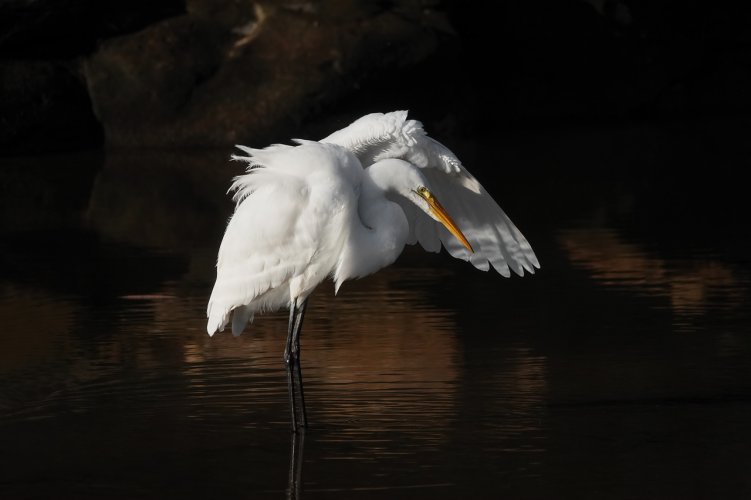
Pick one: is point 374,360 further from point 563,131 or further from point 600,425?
point 563,131

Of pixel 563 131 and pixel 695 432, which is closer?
pixel 695 432

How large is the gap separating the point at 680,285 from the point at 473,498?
373 cm

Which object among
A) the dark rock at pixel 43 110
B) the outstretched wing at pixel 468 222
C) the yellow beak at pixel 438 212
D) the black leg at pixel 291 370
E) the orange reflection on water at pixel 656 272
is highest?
the yellow beak at pixel 438 212

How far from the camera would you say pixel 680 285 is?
26.4ft

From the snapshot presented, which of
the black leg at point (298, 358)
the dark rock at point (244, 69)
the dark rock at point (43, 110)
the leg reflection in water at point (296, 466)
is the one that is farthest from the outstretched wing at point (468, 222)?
the dark rock at point (43, 110)

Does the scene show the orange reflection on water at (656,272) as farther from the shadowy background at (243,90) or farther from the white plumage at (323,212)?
the shadowy background at (243,90)

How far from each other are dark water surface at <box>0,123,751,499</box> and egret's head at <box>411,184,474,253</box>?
650 millimetres

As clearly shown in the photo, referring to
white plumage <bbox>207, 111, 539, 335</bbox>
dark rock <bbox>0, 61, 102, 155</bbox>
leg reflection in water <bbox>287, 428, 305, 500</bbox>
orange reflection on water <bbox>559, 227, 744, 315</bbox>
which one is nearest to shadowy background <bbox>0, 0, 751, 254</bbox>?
dark rock <bbox>0, 61, 102, 155</bbox>

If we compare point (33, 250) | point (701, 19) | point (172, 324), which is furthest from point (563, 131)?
point (172, 324)

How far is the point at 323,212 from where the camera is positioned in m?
5.41

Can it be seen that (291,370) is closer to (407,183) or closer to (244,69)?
(407,183)

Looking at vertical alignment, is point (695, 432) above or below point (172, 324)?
above

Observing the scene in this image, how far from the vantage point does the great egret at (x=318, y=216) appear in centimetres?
543

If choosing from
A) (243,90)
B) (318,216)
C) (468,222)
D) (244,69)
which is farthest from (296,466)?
(244,69)
